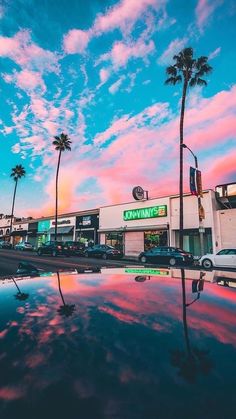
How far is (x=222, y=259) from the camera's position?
732 inches

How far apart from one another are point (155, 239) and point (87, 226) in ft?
43.4

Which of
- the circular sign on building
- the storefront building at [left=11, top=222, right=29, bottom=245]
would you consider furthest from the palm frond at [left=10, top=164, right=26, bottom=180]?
the circular sign on building

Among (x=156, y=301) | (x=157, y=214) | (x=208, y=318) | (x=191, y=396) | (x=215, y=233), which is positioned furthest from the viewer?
(x=157, y=214)

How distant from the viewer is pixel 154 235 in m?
30.5

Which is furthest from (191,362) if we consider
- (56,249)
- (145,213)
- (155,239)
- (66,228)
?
(66,228)

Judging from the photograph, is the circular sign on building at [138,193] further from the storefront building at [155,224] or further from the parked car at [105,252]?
the parked car at [105,252]

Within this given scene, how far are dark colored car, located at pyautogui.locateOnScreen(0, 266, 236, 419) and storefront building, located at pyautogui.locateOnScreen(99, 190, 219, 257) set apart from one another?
84.2 ft

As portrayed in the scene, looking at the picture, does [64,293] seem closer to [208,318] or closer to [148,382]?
[208,318]

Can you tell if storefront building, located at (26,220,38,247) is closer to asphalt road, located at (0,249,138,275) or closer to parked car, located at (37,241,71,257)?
parked car, located at (37,241,71,257)

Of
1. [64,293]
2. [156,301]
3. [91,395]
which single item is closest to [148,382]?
[91,395]

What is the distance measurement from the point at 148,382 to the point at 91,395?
0.20m

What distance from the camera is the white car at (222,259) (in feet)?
59.7

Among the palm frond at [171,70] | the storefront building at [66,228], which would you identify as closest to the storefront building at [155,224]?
the storefront building at [66,228]

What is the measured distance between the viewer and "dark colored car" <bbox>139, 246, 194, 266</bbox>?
20906 millimetres
